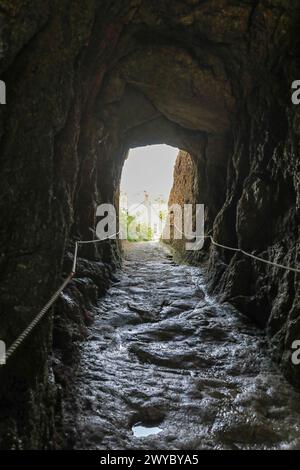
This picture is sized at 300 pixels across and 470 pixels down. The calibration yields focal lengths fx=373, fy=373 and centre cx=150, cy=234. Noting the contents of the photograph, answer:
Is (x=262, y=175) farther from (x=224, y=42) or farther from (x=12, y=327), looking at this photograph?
(x=12, y=327)

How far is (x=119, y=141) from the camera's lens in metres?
9.47

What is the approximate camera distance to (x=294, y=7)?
4.79m

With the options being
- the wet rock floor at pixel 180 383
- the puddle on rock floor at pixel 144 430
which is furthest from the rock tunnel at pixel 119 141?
the puddle on rock floor at pixel 144 430

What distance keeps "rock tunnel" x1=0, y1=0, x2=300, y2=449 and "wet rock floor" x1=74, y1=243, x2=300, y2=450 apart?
273mm

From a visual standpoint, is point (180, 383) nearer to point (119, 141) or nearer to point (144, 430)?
point (144, 430)

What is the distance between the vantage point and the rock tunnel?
3.07 m

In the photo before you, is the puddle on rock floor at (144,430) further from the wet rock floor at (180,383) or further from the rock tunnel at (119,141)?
the rock tunnel at (119,141)

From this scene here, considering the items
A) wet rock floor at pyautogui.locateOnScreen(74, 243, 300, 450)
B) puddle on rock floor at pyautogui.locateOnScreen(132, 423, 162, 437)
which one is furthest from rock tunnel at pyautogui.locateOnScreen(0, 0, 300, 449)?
puddle on rock floor at pyautogui.locateOnScreen(132, 423, 162, 437)

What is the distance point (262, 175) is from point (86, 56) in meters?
3.23

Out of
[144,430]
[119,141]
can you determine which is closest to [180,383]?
[144,430]

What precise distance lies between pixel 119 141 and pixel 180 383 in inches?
266

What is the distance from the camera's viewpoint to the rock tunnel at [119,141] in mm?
3068

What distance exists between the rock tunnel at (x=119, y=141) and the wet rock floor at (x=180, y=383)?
273 millimetres
